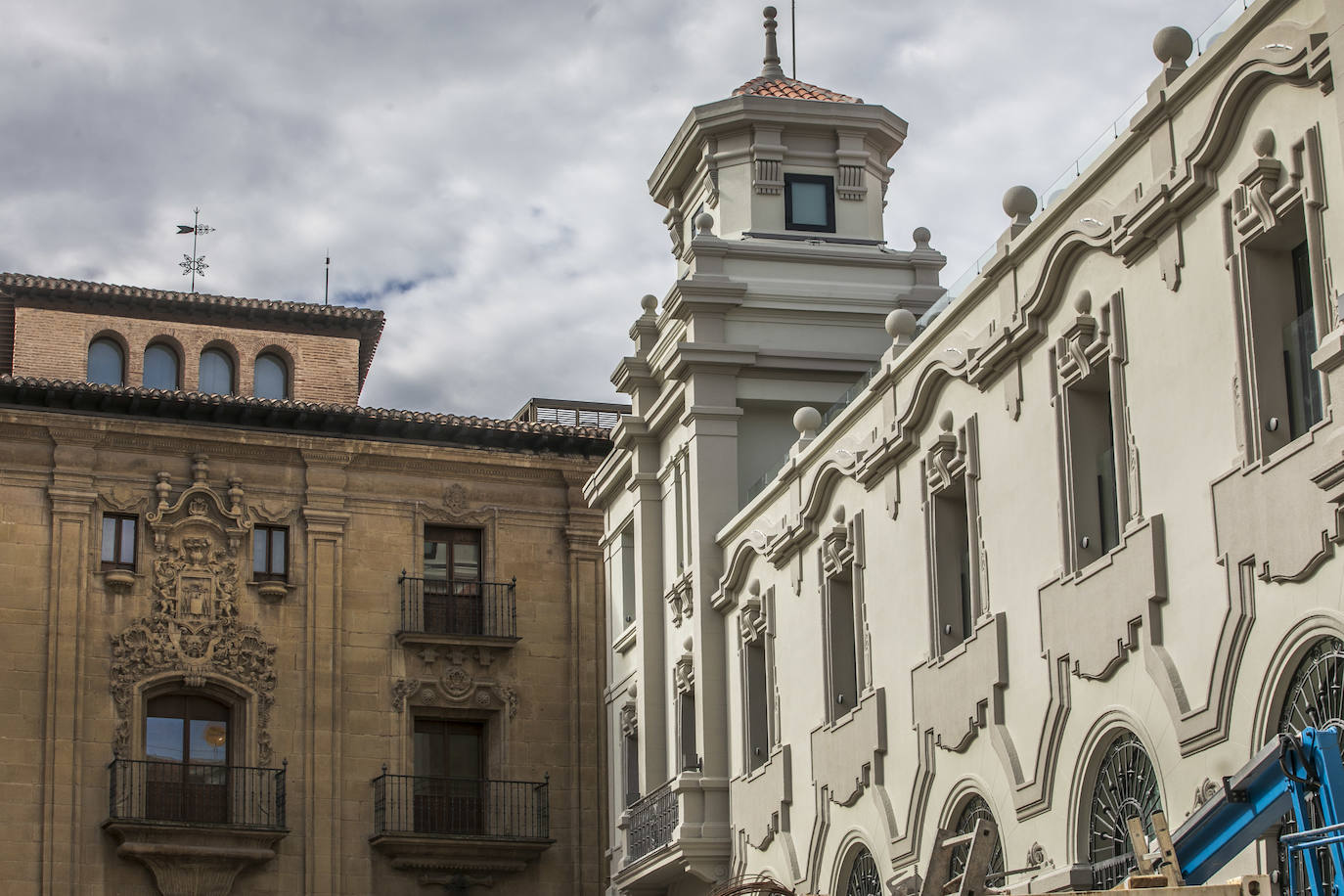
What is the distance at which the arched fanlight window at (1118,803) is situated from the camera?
16.2 meters

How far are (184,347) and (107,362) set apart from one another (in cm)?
135

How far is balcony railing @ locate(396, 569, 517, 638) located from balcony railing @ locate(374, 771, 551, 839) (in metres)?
2.37

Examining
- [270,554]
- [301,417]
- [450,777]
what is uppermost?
[301,417]

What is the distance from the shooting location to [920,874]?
20.3 m

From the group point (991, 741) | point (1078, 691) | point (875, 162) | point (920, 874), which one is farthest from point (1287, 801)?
point (875, 162)

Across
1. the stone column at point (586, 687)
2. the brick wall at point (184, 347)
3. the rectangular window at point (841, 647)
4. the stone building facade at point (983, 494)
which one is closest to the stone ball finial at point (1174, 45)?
the stone building facade at point (983, 494)

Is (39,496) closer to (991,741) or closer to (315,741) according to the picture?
(315,741)

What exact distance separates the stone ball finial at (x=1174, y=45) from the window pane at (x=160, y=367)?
998 inches

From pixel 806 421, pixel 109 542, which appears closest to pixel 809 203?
pixel 806 421

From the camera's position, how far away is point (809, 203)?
29438mm

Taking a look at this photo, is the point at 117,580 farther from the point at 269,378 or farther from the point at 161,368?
the point at 269,378

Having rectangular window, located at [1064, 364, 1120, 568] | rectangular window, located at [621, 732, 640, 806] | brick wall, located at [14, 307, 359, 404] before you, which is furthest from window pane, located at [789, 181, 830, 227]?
brick wall, located at [14, 307, 359, 404]

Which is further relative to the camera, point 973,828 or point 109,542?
point 109,542

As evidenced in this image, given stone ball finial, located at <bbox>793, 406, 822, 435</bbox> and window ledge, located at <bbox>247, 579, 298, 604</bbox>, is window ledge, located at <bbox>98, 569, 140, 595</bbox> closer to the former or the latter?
window ledge, located at <bbox>247, 579, 298, 604</bbox>
